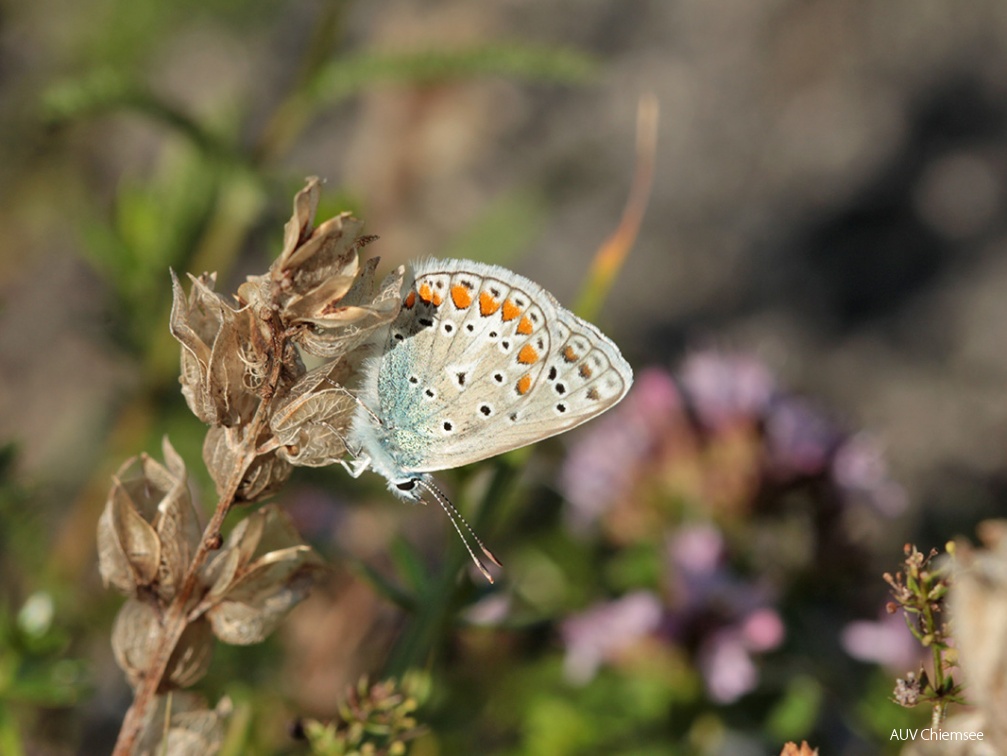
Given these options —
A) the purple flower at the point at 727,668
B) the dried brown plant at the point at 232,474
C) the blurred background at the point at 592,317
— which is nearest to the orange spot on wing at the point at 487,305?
the blurred background at the point at 592,317

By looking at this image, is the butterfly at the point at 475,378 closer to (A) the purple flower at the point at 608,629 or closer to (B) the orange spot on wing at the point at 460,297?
(B) the orange spot on wing at the point at 460,297

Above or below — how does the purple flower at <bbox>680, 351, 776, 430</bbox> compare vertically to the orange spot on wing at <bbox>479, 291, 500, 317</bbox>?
below

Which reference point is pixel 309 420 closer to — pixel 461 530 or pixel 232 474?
pixel 232 474

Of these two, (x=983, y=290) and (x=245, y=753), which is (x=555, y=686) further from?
(x=983, y=290)

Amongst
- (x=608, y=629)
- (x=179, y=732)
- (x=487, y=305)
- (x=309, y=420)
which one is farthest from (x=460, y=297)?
(x=608, y=629)

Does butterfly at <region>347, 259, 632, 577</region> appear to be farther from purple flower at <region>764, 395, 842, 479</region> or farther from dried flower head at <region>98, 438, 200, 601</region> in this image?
purple flower at <region>764, 395, 842, 479</region>

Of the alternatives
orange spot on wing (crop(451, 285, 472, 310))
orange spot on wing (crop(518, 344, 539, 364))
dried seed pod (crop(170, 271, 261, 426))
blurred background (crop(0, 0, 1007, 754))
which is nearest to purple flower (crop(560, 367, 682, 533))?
blurred background (crop(0, 0, 1007, 754))

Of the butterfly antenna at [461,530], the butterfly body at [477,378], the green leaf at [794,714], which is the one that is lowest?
the green leaf at [794,714]
